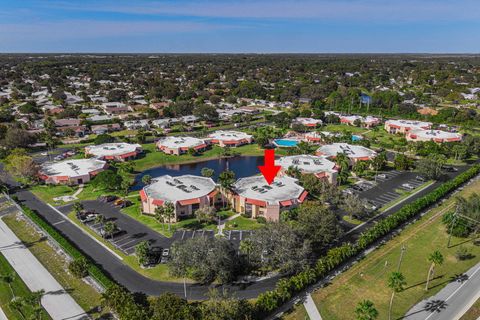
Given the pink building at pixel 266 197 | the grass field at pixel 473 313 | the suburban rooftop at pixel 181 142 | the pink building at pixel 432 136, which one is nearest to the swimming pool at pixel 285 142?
the suburban rooftop at pixel 181 142

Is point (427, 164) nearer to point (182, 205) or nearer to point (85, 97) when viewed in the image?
point (182, 205)

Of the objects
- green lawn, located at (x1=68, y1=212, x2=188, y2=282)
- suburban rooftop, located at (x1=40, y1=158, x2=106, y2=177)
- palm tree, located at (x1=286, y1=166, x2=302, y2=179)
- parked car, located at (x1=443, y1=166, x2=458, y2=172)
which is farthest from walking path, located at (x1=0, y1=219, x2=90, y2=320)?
parked car, located at (x1=443, y1=166, x2=458, y2=172)

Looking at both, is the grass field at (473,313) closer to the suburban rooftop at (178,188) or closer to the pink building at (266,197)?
the pink building at (266,197)

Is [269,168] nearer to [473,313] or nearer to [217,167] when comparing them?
[217,167]

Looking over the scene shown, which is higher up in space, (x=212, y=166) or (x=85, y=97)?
(x=85, y=97)

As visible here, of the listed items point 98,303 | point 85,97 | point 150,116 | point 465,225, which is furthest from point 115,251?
point 85,97

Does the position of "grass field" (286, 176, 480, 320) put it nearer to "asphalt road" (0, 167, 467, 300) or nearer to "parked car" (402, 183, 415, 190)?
"asphalt road" (0, 167, 467, 300)
